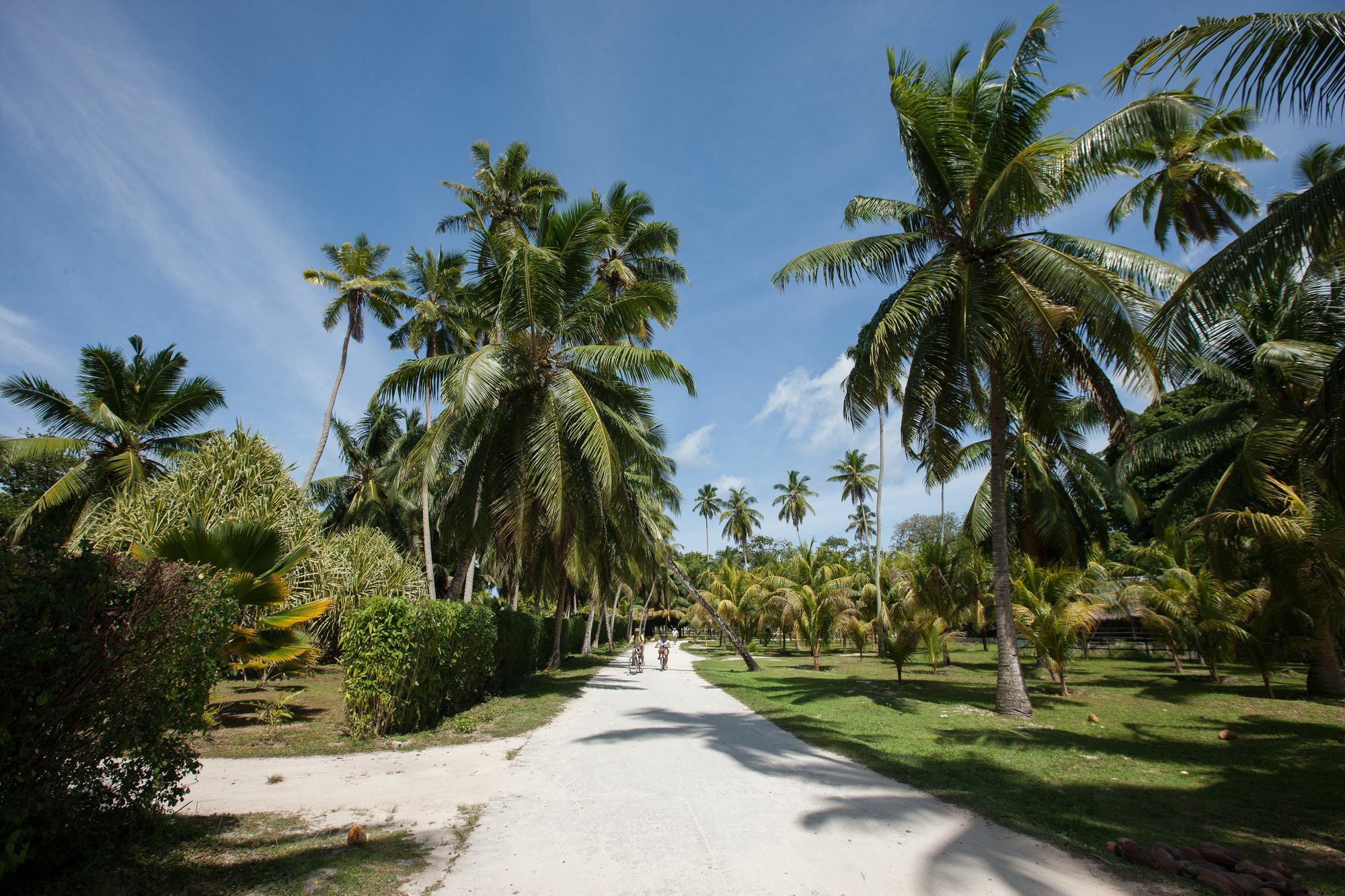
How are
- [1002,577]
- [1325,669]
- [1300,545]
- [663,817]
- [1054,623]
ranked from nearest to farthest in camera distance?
[663,817]
[1300,545]
[1002,577]
[1325,669]
[1054,623]

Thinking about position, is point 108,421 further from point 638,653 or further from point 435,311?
→ point 638,653

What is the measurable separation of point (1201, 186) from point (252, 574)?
936 inches

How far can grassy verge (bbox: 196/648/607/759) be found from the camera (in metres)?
8.16

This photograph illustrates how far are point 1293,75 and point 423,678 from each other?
11.8 meters

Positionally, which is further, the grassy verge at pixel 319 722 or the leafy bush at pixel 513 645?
the leafy bush at pixel 513 645

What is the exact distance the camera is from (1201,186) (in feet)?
56.3

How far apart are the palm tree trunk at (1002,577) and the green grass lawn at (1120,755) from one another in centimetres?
A: 51

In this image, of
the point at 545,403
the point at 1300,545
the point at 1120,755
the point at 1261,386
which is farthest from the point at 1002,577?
the point at 545,403

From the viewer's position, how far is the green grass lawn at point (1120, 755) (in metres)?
5.40

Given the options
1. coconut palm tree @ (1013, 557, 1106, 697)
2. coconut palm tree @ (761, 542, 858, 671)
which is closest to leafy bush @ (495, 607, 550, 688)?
coconut palm tree @ (761, 542, 858, 671)

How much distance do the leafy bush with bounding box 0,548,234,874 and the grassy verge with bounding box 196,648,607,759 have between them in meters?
1.92

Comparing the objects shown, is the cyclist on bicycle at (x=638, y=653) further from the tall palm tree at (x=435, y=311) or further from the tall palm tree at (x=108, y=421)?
the tall palm tree at (x=108, y=421)

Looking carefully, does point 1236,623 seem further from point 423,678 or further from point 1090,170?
point 423,678

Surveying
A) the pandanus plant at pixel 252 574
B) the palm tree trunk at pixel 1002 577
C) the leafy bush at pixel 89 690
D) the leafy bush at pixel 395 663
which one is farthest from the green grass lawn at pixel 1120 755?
the pandanus plant at pixel 252 574
